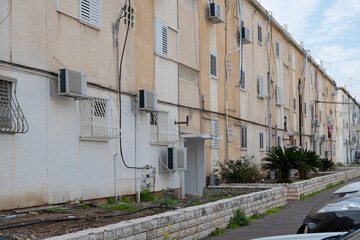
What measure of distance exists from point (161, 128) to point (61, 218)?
6.00 meters

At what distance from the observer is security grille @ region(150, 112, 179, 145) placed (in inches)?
510

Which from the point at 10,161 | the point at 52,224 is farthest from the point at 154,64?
Result: the point at 52,224

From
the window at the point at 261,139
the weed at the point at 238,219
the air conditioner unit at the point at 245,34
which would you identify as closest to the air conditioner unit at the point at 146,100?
the weed at the point at 238,219

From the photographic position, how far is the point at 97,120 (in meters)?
10.4

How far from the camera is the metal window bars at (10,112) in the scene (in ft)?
26.0

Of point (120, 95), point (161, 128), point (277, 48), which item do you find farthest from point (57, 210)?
point (277, 48)

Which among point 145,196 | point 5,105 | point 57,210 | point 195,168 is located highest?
point 5,105

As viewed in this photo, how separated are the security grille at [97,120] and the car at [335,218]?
502 centimetres

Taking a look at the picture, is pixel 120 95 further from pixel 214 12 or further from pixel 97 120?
pixel 214 12

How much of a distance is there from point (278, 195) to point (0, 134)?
27.3 ft

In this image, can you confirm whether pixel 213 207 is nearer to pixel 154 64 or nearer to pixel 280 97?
pixel 154 64

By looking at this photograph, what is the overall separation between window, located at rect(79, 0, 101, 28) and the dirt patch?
158 inches

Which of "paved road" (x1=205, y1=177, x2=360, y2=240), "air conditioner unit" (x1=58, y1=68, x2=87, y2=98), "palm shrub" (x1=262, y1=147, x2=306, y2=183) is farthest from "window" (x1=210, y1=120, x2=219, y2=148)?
"air conditioner unit" (x1=58, y1=68, x2=87, y2=98)

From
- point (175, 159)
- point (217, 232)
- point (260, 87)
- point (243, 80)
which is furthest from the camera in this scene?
point (260, 87)
